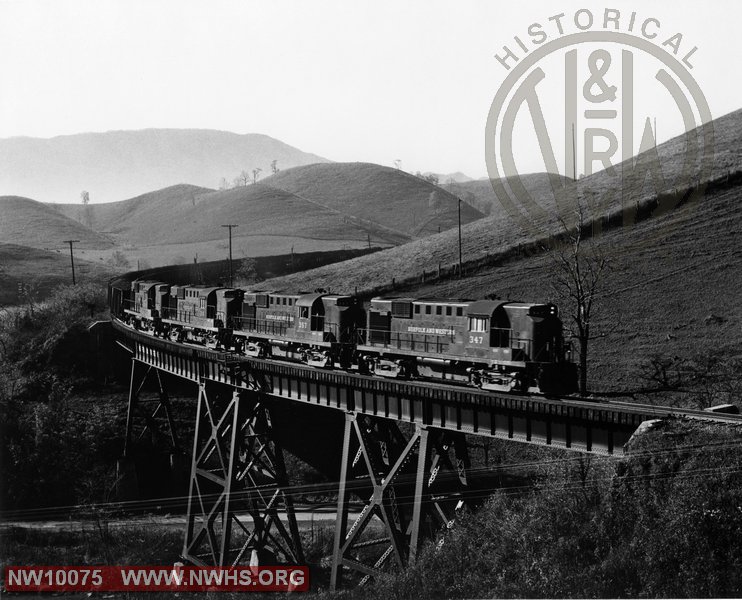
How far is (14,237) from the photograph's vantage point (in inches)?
6870

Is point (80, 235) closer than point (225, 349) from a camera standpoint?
No

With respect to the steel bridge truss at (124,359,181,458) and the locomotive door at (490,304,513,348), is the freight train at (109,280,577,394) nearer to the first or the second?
the locomotive door at (490,304,513,348)

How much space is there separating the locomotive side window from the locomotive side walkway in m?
2.81

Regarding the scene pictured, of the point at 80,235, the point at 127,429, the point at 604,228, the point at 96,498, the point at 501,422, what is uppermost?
the point at 80,235

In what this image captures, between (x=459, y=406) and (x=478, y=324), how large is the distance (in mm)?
4309

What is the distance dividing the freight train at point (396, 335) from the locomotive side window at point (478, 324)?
0.04 metres

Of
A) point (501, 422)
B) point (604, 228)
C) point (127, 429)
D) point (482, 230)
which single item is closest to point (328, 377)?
point (501, 422)

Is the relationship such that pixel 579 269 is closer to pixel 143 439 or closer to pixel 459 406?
pixel 459 406

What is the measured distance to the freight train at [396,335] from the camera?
27.3 meters

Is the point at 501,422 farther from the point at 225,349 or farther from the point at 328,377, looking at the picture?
the point at 225,349

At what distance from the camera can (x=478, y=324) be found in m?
28.9

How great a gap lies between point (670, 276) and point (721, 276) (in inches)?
147

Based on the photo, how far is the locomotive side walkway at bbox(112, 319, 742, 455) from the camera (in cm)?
2180

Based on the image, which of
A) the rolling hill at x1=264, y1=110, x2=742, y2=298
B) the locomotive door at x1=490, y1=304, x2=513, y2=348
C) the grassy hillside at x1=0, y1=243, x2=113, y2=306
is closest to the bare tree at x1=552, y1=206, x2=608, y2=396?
the rolling hill at x1=264, y1=110, x2=742, y2=298
